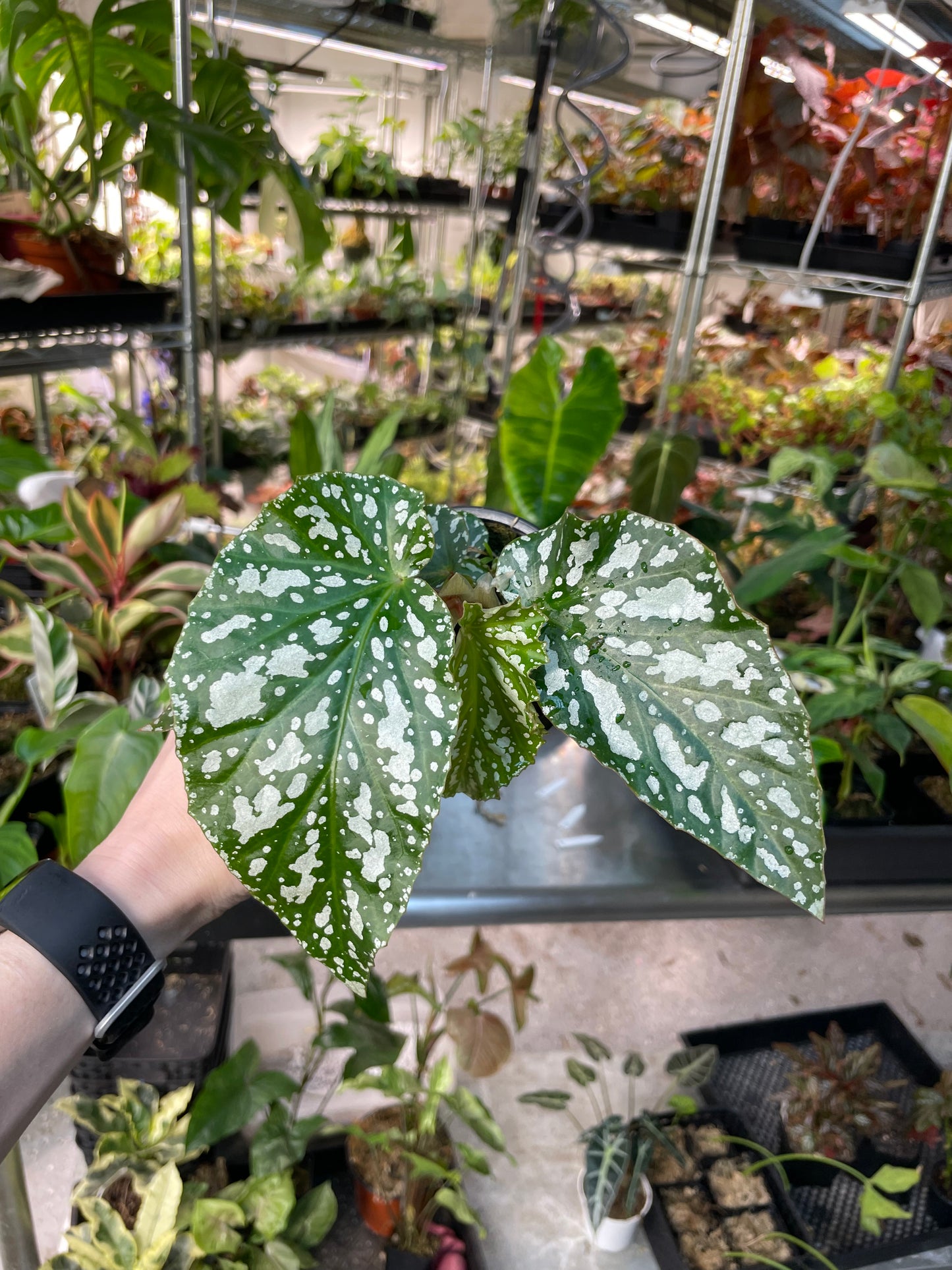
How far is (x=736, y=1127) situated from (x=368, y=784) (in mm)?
1121

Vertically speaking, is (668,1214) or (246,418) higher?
(246,418)

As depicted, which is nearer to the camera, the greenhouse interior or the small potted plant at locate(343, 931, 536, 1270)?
the greenhouse interior

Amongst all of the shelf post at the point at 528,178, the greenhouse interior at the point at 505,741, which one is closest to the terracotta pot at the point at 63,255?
the greenhouse interior at the point at 505,741

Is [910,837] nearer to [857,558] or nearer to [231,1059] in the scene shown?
[857,558]

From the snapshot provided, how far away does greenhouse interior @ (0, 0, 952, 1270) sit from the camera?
404 millimetres

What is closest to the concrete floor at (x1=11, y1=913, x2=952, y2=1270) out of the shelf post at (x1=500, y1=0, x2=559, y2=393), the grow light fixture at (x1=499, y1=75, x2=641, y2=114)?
the shelf post at (x1=500, y1=0, x2=559, y2=393)

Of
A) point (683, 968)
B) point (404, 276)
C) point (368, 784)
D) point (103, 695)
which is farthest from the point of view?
point (404, 276)

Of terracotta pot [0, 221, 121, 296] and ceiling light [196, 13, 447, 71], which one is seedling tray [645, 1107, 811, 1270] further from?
ceiling light [196, 13, 447, 71]

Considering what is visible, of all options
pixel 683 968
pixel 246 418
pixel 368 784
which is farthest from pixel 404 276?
pixel 368 784

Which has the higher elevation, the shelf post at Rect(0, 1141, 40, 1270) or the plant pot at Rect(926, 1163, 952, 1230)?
the shelf post at Rect(0, 1141, 40, 1270)

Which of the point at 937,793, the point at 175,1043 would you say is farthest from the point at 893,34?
the point at 175,1043

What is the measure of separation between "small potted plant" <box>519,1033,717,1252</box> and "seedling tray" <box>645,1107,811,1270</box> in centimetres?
2

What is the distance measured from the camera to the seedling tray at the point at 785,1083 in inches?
42.4

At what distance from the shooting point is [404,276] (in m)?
3.15
